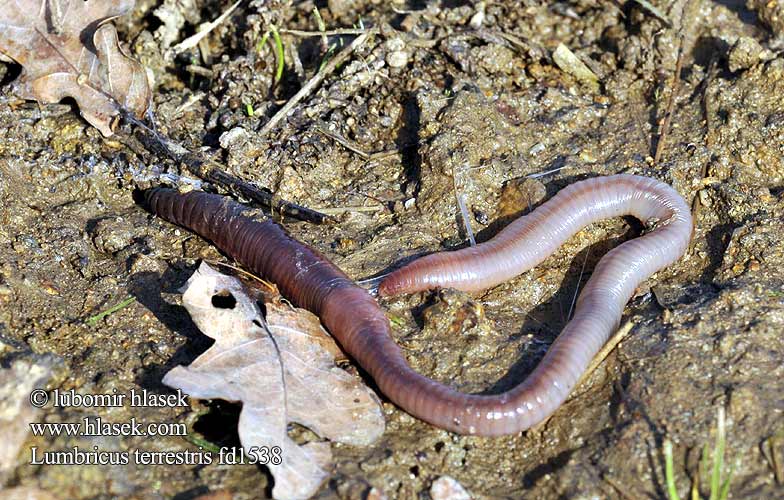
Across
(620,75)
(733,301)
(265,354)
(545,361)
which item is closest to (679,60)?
(620,75)

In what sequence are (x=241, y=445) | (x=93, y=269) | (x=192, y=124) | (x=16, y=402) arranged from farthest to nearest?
(x=192, y=124) < (x=93, y=269) < (x=241, y=445) < (x=16, y=402)

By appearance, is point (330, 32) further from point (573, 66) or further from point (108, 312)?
point (108, 312)

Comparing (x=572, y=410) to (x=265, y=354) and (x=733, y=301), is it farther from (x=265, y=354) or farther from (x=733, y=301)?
(x=265, y=354)

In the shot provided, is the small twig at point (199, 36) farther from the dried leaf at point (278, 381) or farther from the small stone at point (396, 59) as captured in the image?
the dried leaf at point (278, 381)

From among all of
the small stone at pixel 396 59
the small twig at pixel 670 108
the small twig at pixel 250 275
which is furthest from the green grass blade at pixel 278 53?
the small twig at pixel 670 108

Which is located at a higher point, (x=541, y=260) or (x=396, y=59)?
(x=396, y=59)

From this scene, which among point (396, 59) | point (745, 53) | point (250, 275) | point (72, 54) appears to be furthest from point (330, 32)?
point (745, 53)
